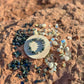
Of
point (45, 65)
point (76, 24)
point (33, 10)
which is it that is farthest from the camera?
point (33, 10)

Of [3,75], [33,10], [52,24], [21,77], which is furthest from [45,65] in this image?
[33,10]

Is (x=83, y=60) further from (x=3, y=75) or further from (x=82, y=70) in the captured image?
(x=3, y=75)

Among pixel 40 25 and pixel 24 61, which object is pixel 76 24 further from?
pixel 24 61

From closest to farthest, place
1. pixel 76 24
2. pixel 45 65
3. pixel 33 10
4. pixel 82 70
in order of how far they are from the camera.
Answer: pixel 82 70, pixel 45 65, pixel 76 24, pixel 33 10

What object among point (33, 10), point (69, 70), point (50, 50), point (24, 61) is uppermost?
point (33, 10)

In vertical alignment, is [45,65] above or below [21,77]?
above

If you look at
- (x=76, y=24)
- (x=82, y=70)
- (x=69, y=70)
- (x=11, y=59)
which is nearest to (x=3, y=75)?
(x=11, y=59)

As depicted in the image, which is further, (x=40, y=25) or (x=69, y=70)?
(x=40, y=25)
